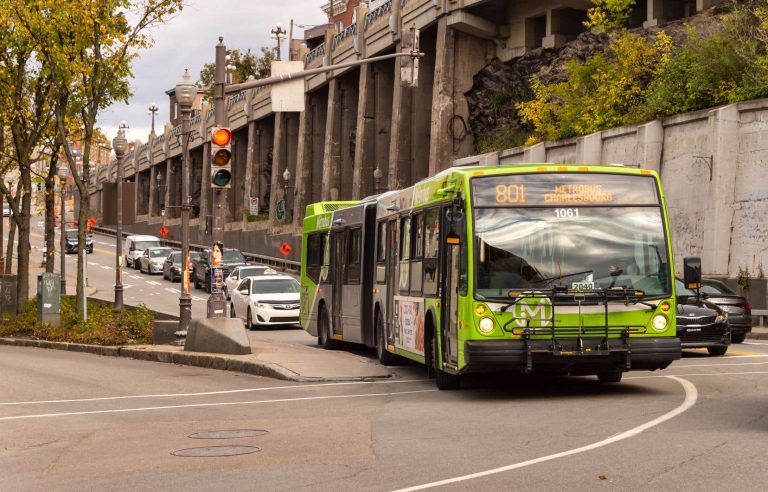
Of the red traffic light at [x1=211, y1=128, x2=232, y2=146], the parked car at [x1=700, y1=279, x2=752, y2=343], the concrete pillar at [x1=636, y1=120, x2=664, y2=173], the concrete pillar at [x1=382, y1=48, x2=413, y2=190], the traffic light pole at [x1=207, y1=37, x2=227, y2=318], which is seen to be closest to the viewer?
the red traffic light at [x1=211, y1=128, x2=232, y2=146]

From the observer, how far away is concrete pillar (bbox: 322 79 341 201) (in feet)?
246

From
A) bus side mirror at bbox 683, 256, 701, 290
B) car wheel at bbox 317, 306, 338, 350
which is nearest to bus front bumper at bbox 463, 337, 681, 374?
bus side mirror at bbox 683, 256, 701, 290

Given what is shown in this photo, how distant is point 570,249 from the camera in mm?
15750

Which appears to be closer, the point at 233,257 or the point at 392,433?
→ the point at 392,433

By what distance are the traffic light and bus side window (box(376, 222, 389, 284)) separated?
2830mm

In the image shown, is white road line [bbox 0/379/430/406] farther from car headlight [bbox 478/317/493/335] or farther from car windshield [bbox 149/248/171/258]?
car windshield [bbox 149/248/171/258]

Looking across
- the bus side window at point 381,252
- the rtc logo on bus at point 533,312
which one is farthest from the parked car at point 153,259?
the rtc logo on bus at point 533,312

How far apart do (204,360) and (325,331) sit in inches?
213

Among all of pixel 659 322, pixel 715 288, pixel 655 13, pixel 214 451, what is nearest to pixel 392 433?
pixel 214 451

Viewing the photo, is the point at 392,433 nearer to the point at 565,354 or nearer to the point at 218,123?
the point at 565,354

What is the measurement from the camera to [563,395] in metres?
16.3

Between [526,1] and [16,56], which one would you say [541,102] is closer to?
[526,1]

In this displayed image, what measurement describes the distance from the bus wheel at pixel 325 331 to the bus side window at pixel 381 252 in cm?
503

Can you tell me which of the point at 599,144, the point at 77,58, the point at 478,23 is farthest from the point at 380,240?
the point at 478,23
